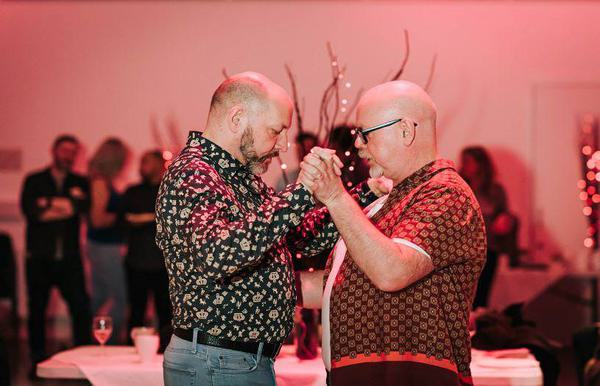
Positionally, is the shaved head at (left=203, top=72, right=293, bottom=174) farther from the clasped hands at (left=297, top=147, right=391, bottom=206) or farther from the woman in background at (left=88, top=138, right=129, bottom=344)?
the woman in background at (left=88, top=138, right=129, bottom=344)

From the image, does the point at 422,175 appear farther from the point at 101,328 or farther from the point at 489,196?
the point at 489,196

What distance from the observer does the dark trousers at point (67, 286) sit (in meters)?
6.82

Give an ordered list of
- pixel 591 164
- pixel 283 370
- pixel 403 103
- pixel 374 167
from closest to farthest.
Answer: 1. pixel 403 103
2. pixel 374 167
3. pixel 283 370
4. pixel 591 164

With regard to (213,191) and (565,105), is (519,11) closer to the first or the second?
(565,105)

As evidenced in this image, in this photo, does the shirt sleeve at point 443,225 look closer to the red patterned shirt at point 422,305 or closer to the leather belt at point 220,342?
the red patterned shirt at point 422,305

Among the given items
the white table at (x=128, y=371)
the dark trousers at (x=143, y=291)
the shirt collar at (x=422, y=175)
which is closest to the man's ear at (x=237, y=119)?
the shirt collar at (x=422, y=175)

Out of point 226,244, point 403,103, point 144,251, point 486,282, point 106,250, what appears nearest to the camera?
point 226,244

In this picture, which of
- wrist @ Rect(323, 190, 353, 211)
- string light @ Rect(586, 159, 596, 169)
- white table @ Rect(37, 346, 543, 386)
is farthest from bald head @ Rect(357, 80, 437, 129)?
string light @ Rect(586, 159, 596, 169)

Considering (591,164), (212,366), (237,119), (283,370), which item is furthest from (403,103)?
(591,164)

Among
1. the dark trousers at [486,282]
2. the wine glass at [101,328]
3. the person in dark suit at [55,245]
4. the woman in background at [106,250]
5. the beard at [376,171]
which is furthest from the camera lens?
the woman in background at [106,250]

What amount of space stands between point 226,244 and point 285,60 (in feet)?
19.5

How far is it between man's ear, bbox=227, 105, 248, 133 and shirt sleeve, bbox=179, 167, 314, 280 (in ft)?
0.83

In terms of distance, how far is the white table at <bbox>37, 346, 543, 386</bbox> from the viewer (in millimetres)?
3297

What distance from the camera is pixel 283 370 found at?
338cm
